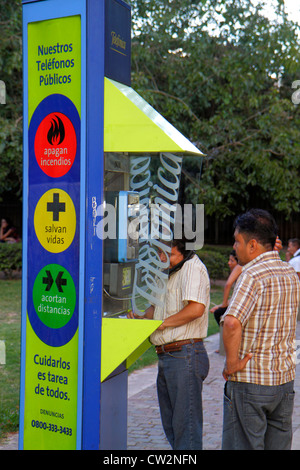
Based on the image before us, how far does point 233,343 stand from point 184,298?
0.78 meters

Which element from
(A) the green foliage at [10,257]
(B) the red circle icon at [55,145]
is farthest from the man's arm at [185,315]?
(A) the green foliage at [10,257]

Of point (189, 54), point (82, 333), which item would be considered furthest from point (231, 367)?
point (189, 54)

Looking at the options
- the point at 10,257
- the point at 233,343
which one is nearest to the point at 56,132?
the point at 233,343

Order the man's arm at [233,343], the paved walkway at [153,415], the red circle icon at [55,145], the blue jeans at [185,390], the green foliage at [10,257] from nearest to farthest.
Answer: the man's arm at [233,343]
the red circle icon at [55,145]
the blue jeans at [185,390]
the paved walkway at [153,415]
the green foliage at [10,257]

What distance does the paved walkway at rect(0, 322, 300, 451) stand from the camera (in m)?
4.96

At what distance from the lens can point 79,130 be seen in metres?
3.84

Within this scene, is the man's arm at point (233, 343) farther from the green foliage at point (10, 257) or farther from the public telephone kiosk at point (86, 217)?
the green foliage at point (10, 257)

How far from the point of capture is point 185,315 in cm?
397

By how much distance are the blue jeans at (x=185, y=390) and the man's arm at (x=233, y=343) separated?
73 cm

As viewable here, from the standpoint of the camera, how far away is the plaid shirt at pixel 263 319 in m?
3.28

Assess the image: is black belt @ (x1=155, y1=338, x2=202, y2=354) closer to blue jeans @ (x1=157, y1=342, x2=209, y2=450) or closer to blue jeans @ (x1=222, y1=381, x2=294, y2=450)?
blue jeans @ (x1=157, y1=342, x2=209, y2=450)

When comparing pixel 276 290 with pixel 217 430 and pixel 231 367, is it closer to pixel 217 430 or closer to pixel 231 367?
pixel 231 367

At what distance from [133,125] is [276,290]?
1.35 metres

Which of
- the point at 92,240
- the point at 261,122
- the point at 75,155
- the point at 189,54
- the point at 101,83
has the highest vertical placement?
the point at 189,54
